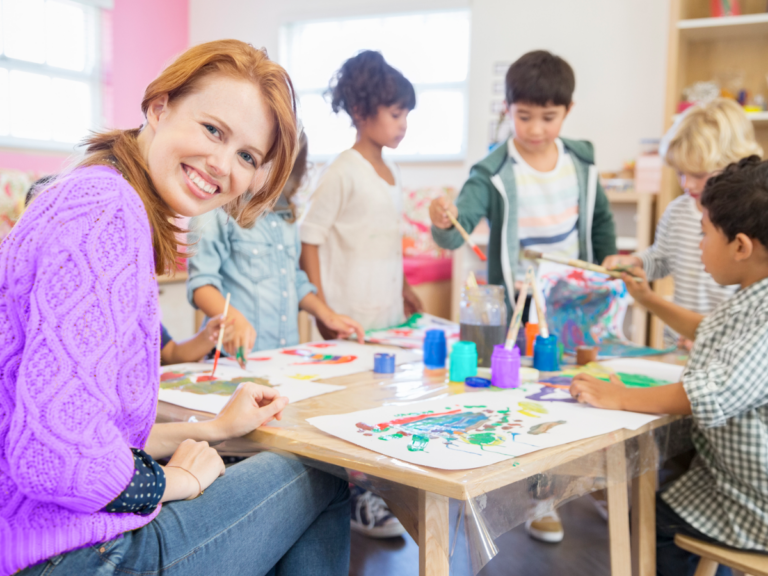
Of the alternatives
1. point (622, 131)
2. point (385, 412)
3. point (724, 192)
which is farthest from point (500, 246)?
point (622, 131)

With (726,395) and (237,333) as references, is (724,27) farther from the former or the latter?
(237,333)

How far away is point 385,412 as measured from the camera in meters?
0.95

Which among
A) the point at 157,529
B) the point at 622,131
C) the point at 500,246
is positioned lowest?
the point at 157,529

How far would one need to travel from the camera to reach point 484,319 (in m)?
1.29

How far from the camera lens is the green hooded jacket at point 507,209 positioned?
1.72 meters

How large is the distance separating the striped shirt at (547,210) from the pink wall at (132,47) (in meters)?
4.13

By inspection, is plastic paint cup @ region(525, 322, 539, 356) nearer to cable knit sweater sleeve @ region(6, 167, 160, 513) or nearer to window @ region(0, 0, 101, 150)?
cable knit sweater sleeve @ region(6, 167, 160, 513)

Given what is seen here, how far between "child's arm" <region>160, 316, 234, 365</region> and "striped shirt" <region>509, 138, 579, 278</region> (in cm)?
86

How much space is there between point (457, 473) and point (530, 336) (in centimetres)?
71

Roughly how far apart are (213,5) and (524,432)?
17.9 feet

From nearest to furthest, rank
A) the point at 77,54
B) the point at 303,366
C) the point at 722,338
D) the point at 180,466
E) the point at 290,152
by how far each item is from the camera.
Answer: the point at 180,466, the point at 290,152, the point at 722,338, the point at 303,366, the point at 77,54

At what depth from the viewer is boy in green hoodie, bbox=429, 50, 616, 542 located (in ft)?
5.53

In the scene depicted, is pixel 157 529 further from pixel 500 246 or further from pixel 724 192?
pixel 500 246

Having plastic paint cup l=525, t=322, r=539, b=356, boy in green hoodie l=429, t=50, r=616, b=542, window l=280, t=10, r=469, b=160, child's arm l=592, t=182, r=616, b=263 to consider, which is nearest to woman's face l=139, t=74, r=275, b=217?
plastic paint cup l=525, t=322, r=539, b=356
